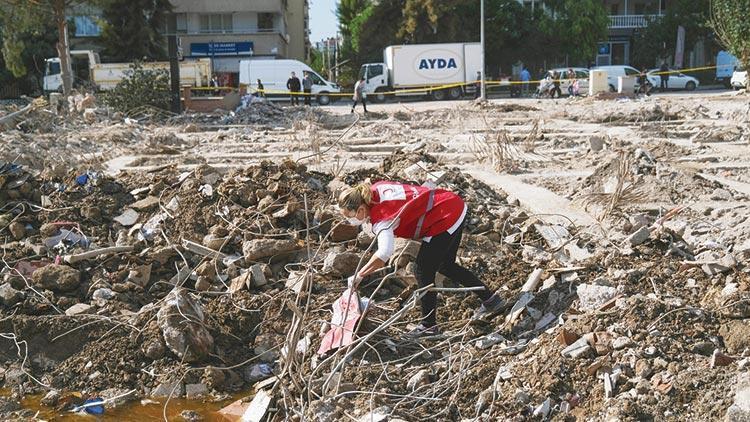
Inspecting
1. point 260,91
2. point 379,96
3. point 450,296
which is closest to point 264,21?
point 379,96

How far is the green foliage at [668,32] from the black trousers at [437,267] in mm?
42253

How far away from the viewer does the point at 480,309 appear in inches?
239

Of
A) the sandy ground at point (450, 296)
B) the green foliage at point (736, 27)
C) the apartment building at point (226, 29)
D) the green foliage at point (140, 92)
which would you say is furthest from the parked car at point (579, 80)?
the sandy ground at point (450, 296)

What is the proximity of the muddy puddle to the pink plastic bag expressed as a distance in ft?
2.37

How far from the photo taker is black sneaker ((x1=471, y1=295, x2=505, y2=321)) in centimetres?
598

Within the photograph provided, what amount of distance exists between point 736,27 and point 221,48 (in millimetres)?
31082

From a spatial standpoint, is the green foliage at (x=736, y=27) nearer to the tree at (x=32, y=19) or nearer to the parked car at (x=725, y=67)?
the parked car at (x=725, y=67)

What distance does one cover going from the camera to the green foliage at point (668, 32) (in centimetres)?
4428

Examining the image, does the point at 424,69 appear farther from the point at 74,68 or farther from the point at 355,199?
the point at 355,199

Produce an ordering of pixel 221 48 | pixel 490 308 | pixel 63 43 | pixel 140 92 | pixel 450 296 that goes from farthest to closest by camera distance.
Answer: pixel 221 48 < pixel 63 43 < pixel 140 92 < pixel 450 296 < pixel 490 308

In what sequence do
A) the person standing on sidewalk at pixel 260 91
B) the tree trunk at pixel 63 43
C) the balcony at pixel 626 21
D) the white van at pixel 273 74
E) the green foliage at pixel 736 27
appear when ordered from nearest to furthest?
the tree trunk at pixel 63 43, the green foliage at pixel 736 27, the person standing on sidewalk at pixel 260 91, the white van at pixel 273 74, the balcony at pixel 626 21

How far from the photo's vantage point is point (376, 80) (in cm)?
3625

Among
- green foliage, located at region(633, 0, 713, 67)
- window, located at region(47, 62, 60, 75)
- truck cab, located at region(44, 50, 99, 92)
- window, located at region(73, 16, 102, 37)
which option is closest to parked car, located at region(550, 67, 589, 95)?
green foliage, located at region(633, 0, 713, 67)

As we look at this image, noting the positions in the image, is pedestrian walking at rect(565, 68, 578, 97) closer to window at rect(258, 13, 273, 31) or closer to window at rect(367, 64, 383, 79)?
window at rect(367, 64, 383, 79)
